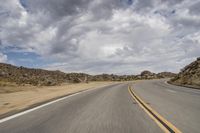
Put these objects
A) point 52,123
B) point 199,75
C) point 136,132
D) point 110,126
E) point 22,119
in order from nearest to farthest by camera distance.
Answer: point 136,132
point 110,126
point 52,123
point 22,119
point 199,75

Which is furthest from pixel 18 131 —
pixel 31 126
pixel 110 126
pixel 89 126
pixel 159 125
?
pixel 159 125

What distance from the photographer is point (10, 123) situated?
26.9 ft

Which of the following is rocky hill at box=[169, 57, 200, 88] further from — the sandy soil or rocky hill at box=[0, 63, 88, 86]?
rocky hill at box=[0, 63, 88, 86]

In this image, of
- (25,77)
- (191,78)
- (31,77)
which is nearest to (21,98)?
(191,78)

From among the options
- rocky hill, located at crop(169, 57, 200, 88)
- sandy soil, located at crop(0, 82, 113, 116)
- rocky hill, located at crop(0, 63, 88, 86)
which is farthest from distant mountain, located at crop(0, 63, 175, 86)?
rocky hill, located at crop(169, 57, 200, 88)

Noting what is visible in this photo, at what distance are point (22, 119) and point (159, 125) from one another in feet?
15.5

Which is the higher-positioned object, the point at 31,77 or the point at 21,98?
the point at 31,77

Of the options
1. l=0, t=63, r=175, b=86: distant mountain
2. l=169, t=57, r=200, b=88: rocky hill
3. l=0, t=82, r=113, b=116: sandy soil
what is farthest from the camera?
l=0, t=63, r=175, b=86: distant mountain

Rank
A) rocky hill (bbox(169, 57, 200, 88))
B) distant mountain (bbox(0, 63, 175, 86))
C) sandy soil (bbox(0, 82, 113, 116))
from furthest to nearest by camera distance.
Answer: distant mountain (bbox(0, 63, 175, 86)), rocky hill (bbox(169, 57, 200, 88)), sandy soil (bbox(0, 82, 113, 116))

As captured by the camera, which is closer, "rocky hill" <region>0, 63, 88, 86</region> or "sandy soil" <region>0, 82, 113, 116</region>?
"sandy soil" <region>0, 82, 113, 116</region>

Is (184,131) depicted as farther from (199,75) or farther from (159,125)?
(199,75)

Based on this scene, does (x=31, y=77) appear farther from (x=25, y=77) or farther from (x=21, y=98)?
(x=21, y=98)

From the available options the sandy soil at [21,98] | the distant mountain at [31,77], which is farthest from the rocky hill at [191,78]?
the distant mountain at [31,77]

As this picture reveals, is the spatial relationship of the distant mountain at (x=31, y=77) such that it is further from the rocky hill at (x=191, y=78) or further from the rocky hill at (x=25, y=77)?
the rocky hill at (x=191, y=78)
